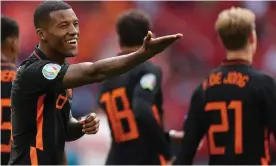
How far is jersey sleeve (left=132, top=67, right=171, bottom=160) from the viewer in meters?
6.66

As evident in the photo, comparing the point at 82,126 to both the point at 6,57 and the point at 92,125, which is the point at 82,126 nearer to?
the point at 92,125

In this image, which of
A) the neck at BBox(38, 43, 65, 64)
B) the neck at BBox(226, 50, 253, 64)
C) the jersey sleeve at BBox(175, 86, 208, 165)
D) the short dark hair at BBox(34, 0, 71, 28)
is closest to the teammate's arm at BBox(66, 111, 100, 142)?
the neck at BBox(38, 43, 65, 64)

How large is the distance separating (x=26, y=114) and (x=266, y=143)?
193cm

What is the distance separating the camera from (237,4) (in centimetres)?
1199

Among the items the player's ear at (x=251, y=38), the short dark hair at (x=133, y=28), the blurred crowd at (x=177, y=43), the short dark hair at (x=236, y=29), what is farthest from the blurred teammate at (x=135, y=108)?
the blurred crowd at (x=177, y=43)

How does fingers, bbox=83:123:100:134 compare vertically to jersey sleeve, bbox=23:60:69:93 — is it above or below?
below

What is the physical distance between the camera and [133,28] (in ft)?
22.6

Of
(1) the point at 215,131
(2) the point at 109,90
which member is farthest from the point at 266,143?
(2) the point at 109,90

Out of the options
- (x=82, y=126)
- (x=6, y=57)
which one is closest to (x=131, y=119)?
(x=6, y=57)

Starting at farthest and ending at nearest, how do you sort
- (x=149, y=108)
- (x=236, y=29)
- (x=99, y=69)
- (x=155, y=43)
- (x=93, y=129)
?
(x=149, y=108) → (x=236, y=29) → (x=93, y=129) → (x=99, y=69) → (x=155, y=43)

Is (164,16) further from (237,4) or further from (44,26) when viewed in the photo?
(44,26)

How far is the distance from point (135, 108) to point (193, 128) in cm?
87

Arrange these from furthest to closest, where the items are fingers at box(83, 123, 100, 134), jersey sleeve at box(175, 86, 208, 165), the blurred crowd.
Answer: the blurred crowd → jersey sleeve at box(175, 86, 208, 165) → fingers at box(83, 123, 100, 134)

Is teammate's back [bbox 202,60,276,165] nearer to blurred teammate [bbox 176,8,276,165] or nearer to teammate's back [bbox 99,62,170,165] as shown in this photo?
blurred teammate [bbox 176,8,276,165]
